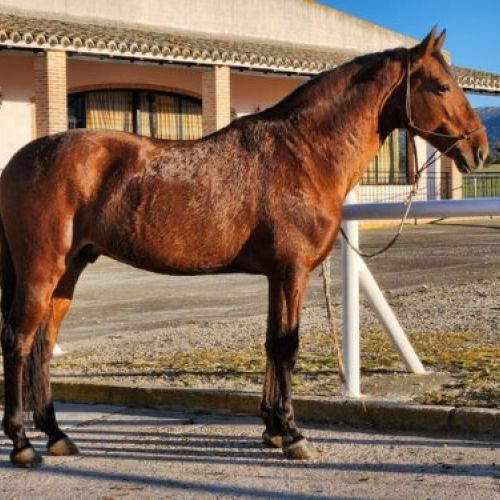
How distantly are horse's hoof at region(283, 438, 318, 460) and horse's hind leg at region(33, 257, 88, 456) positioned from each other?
48.3 inches

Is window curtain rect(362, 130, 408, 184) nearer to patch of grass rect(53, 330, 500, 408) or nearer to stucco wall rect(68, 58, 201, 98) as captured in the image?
stucco wall rect(68, 58, 201, 98)

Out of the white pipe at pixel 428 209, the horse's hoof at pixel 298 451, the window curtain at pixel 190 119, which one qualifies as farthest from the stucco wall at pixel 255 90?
the horse's hoof at pixel 298 451

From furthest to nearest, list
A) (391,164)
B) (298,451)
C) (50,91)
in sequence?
(391,164)
(50,91)
(298,451)

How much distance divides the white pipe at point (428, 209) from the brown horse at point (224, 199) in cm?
56

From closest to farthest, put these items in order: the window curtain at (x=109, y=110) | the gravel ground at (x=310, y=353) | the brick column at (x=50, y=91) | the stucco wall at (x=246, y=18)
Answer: the gravel ground at (x=310, y=353), the brick column at (x=50, y=91), the window curtain at (x=109, y=110), the stucco wall at (x=246, y=18)

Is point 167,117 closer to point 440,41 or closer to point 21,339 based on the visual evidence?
point 440,41

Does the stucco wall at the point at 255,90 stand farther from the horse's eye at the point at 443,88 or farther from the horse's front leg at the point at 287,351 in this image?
the horse's front leg at the point at 287,351

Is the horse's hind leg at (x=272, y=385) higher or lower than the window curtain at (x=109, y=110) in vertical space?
lower

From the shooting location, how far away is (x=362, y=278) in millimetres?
7242

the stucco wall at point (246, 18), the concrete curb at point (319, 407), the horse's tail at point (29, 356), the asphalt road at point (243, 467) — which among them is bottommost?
the asphalt road at point (243, 467)

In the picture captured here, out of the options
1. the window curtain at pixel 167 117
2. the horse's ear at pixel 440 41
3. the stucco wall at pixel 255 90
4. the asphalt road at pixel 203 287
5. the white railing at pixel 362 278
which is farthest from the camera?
the stucco wall at pixel 255 90

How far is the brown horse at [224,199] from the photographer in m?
5.71

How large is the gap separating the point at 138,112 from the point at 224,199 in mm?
21796

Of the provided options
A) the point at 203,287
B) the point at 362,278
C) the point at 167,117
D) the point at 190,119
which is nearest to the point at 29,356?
the point at 362,278
